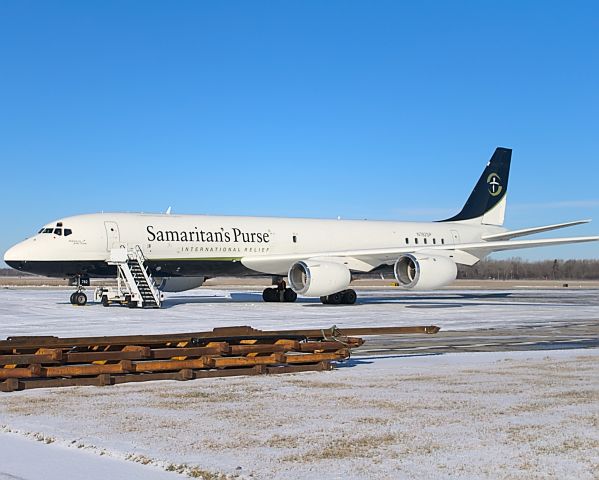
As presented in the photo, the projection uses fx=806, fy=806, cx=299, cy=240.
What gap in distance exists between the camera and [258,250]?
115 feet

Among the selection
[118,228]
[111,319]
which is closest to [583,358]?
[111,319]

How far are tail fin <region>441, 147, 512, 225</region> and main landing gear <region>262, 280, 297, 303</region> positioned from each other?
1037cm

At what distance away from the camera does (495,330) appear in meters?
21.0

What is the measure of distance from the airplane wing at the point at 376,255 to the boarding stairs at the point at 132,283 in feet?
15.4

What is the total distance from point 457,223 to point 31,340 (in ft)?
106

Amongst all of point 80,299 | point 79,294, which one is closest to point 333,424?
point 80,299

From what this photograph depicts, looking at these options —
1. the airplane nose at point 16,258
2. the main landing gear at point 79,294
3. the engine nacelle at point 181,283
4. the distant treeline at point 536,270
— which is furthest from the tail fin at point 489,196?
the distant treeline at point 536,270

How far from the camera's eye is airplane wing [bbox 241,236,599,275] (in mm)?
33562

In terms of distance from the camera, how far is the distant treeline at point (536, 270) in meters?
136

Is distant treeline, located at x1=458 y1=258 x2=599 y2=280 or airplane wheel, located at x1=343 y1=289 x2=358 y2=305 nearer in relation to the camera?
airplane wheel, located at x1=343 y1=289 x2=358 y2=305

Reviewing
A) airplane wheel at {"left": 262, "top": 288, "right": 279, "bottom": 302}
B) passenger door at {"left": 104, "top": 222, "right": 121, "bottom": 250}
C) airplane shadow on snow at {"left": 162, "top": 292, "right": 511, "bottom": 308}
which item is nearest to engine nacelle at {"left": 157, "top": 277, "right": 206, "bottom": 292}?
airplane shadow on snow at {"left": 162, "top": 292, "right": 511, "bottom": 308}

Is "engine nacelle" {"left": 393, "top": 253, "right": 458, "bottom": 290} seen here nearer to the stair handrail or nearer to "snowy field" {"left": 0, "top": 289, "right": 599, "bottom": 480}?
the stair handrail

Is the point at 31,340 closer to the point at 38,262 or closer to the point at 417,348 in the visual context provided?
the point at 417,348

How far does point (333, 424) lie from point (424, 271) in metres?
23.7
